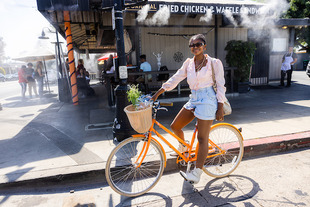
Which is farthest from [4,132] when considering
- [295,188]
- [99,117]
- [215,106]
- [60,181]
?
[295,188]

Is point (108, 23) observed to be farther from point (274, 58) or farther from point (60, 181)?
point (274, 58)

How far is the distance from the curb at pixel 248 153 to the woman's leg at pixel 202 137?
809 mm

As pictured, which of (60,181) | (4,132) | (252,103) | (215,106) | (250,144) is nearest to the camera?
(215,106)

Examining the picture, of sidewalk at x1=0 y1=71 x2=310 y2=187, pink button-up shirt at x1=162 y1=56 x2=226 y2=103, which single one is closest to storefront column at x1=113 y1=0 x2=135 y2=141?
sidewalk at x1=0 y1=71 x2=310 y2=187

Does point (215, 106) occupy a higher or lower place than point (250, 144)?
higher

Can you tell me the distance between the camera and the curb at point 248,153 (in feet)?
10.3

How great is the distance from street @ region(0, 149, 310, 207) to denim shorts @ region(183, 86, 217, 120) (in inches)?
41.2

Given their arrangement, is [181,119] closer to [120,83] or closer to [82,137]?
[120,83]

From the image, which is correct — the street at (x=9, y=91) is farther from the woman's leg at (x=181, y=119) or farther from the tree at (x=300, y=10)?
the tree at (x=300, y=10)

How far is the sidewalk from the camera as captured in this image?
3.35 meters

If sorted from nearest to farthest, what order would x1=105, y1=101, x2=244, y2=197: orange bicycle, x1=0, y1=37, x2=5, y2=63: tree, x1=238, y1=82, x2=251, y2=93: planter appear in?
x1=105, y1=101, x2=244, y2=197: orange bicycle
x1=238, y1=82, x2=251, y2=93: planter
x1=0, y1=37, x2=5, y2=63: tree

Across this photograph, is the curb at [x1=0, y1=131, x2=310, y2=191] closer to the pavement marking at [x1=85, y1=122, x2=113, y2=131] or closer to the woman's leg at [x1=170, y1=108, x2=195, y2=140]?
the woman's leg at [x1=170, y1=108, x2=195, y2=140]

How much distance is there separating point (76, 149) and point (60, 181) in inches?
36.8

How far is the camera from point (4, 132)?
5.42 metres
